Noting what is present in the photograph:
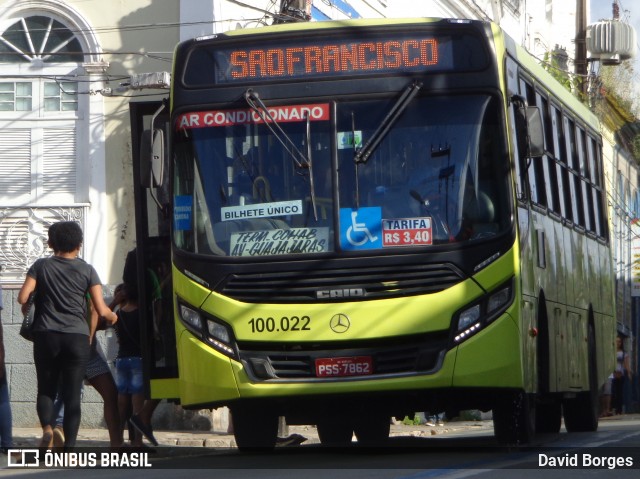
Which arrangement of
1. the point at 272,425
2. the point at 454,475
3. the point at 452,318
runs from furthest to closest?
the point at 272,425 → the point at 452,318 → the point at 454,475

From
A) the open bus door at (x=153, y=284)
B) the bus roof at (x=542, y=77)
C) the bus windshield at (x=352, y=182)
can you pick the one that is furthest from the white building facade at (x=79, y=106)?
the bus windshield at (x=352, y=182)

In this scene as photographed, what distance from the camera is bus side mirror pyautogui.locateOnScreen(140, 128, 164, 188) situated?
39.8 ft

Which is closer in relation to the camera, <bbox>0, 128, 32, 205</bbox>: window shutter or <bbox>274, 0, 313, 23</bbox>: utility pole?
<bbox>274, 0, 313, 23</bbox>: utility pole

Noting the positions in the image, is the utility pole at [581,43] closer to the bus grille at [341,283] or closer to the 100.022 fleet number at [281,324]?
the bus grille at [341,283]

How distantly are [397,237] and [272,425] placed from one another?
235cm

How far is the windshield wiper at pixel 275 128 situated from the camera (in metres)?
11.8

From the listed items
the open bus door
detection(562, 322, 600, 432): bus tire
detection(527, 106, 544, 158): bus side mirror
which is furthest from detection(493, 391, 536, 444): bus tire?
detection(562, 322, 600, 432): bus tire

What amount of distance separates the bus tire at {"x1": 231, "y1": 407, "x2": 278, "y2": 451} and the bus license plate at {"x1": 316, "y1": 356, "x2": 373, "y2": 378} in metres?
1.47

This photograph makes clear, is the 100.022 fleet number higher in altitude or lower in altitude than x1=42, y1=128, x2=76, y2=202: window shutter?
lower

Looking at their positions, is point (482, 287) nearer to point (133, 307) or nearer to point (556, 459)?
point (556, 459)

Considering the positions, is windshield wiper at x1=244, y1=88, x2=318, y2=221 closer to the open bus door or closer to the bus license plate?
the bus license plate

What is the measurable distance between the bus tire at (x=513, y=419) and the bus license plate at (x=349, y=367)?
137cm

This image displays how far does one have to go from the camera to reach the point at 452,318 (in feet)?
37.1

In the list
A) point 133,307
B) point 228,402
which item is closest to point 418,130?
point 228,402
